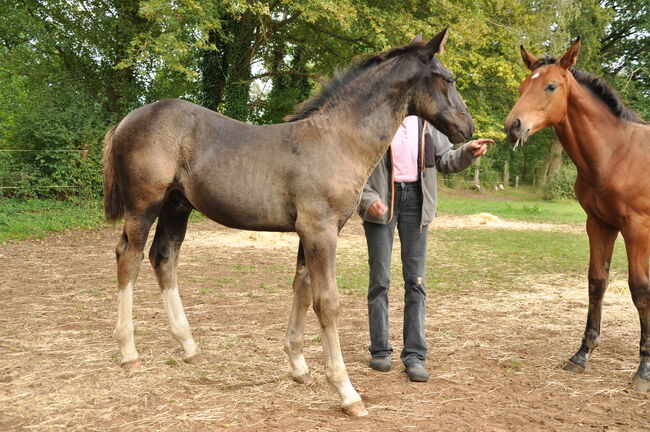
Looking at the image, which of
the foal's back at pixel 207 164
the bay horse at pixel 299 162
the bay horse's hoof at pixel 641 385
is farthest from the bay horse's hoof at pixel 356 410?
the bay horse's hoof at pixel 641 385

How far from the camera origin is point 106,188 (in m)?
4.37

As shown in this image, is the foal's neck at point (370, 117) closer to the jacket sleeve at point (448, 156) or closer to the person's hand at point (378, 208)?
the person's hand at point (378, 208)

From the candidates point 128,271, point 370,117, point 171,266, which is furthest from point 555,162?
point 128,271

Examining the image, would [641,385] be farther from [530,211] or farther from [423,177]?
[530,211]

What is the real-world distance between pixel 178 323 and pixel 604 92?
13.8 ft

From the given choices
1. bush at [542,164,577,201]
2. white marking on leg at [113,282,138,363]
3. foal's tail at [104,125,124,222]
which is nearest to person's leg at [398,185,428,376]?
white marking on leg at [113,282,138,363]

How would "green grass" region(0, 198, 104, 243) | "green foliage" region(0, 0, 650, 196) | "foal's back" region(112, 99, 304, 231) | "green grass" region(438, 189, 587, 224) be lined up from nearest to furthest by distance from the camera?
"foal's back" region(112, 99, 304, 231) < "green grass" region(0, 198, 104, 243) < "green foliage" region(0, 0, 650, 196) < "green grass" region(438, 189, 587, 224)

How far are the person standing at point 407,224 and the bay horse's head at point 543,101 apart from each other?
533 mm

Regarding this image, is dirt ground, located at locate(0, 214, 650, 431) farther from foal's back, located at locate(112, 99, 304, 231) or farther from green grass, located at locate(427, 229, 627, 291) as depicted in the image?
foal's back, located at locate(112, 99, 304, 231)

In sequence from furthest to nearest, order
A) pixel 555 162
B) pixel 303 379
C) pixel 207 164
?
pixel 555 162, pixel 303 379, pixel 207 164

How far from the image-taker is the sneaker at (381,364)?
175 inches

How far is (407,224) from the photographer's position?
179 inches

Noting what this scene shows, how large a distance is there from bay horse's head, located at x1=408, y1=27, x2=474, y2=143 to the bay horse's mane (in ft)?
4.98

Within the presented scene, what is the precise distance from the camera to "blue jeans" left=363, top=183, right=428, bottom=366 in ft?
14.8
